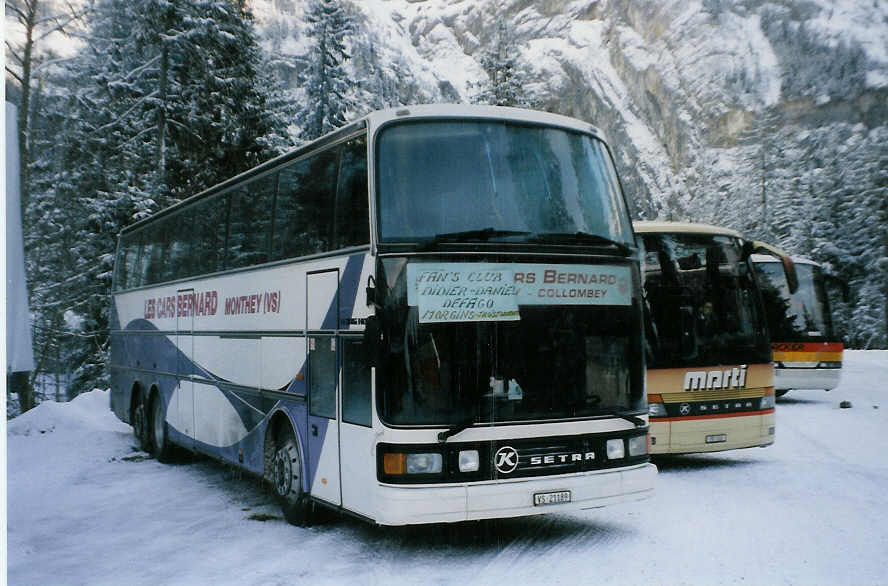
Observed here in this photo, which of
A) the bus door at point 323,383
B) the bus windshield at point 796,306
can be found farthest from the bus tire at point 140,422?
the bus windshield at point 796,306

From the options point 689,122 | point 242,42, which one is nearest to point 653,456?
point 242,42

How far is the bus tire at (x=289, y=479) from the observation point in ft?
30.6

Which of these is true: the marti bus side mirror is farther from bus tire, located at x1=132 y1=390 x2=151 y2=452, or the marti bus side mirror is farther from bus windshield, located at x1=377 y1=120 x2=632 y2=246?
bus tire, located at x1=132 y1=390 x2=151 y2=452

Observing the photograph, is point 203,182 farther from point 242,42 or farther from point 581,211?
point 581,211

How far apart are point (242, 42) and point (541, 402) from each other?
28.0m

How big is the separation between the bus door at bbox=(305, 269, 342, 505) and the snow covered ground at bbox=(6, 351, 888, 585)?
573 millimetres

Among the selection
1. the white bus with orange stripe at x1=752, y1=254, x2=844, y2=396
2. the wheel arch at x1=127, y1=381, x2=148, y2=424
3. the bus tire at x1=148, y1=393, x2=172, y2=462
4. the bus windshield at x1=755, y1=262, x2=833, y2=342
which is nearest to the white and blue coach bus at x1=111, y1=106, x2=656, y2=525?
the bus tire at x1=148, y1=393, x2=172, y2=462

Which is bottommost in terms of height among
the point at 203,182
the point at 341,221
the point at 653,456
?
the point at 653,456

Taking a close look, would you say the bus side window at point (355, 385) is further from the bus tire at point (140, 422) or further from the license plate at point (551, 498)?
the bus tire at point (140, 422)

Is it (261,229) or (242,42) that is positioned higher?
(242,42)

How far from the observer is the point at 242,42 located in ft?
109

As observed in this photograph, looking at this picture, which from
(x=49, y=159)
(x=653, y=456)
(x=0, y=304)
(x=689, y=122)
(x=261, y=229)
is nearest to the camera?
(x=0, y=304)

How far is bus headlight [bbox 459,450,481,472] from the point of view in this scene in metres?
7.59

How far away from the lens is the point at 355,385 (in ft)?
26.7
